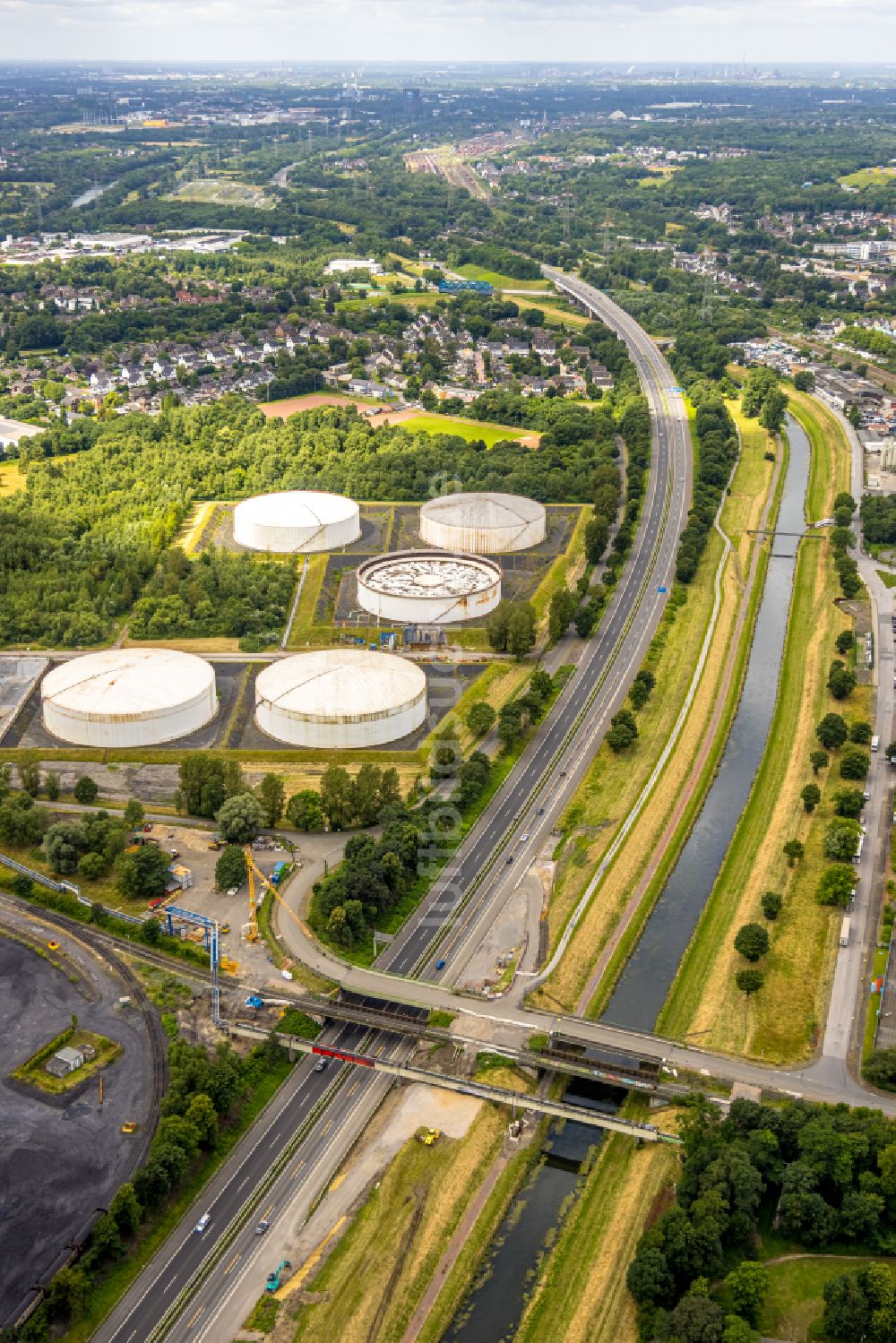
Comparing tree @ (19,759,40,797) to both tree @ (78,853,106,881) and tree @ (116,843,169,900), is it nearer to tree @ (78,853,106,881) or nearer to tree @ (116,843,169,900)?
tree @ (78,853,106,881)

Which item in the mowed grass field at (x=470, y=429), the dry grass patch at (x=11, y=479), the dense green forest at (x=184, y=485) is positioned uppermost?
the dense green forest at (x=184, y=485)

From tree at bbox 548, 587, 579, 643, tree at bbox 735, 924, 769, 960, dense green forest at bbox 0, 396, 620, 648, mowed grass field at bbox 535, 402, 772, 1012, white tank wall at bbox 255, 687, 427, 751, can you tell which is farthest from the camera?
dense green forest at bbox 0, 396, 620, 648

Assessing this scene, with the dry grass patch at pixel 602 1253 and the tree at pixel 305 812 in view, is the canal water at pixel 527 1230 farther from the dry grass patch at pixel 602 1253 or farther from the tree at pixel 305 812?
the tree at pixel 305 812

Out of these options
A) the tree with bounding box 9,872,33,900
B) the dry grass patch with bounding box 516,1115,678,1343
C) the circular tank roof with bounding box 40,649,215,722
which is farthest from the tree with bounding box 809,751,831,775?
the tree with bounding box 9,872,33,900

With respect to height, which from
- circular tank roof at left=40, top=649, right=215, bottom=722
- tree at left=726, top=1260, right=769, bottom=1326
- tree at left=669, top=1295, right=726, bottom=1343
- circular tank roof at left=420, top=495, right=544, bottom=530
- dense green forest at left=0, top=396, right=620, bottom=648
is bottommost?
dense green forest at left=0, top=396, right=620, bottom=648

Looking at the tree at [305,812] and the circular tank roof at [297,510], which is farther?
the circular tank roof at [297,510]

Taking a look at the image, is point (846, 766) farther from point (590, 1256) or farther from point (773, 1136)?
point (590, 1256)

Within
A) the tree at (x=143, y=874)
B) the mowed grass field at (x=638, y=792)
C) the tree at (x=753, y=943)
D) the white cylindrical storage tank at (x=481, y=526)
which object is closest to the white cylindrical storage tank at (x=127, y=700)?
the tree at (x=143, y=874)

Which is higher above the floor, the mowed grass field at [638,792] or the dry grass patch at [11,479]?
the mowed grass field at [638,792]
